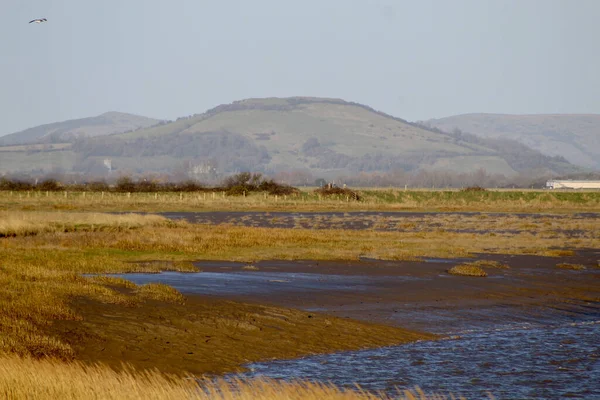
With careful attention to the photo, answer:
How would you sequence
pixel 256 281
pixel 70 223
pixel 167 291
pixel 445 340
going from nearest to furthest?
pixel 445 340
pixel 167 291
pixel 256 281
pixel 70 223

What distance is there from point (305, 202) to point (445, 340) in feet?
306

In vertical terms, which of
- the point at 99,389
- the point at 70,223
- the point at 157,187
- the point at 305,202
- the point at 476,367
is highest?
the point at 157,187

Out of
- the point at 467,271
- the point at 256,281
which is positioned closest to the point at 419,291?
the point at 467,271

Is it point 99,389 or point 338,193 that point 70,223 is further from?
point 338,193

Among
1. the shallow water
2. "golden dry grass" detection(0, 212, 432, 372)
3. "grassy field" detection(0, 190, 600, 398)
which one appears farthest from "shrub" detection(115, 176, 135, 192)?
the shallow water

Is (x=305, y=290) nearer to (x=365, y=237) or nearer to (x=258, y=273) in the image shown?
(x=258, y=273)

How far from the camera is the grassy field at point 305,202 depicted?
9831 cm

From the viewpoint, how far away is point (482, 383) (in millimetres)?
17031

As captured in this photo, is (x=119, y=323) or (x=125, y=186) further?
(x=125, y=186)

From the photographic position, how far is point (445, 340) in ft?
68.9

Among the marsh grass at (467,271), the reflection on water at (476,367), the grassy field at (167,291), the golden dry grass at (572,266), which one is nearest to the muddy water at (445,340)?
the reflection on water at (476,367)

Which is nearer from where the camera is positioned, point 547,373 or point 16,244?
point 547,373

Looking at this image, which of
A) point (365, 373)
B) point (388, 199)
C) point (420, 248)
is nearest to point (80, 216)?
point (420, 248)

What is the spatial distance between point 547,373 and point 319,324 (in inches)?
225
